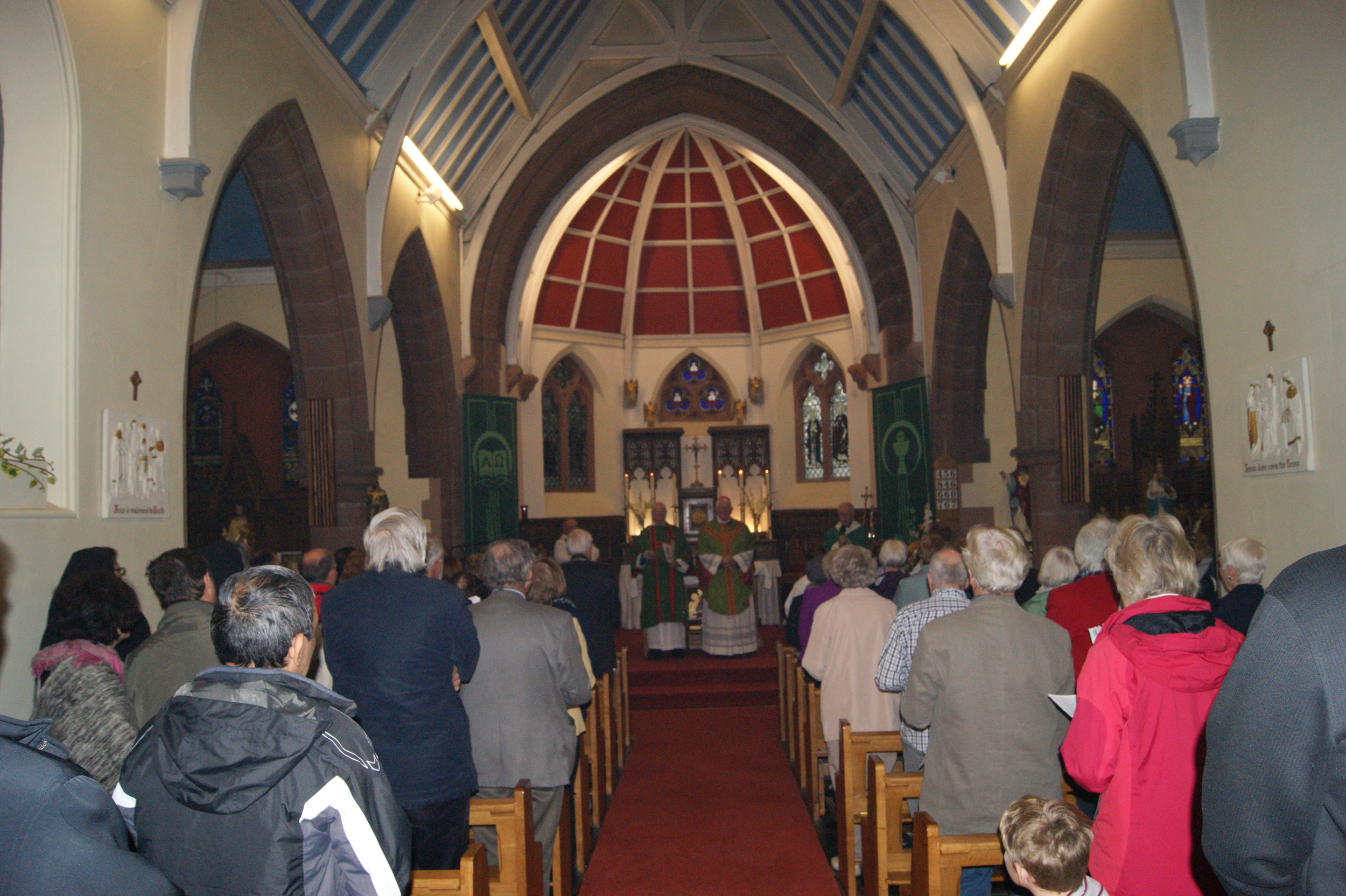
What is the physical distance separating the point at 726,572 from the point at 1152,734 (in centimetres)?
758

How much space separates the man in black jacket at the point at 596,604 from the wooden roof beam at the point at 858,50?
20.2 ft

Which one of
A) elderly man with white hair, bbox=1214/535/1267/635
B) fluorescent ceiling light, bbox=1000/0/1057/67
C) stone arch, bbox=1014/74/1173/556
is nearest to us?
elderly man with white hair, bbox=1214/535/1267/635

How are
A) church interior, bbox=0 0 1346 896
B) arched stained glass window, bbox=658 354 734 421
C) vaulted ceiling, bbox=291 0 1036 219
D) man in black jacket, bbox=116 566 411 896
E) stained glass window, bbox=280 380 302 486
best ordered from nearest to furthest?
man in black jacket, bbox=116 566 411 896 → church interior, bbox=0 0 1346 896 → vaulted ceiling, bbox=291 0 1036 219 → stained glass window, bbox=280 380 302 486 → arched stained glass window, bbox=658 354 734 421

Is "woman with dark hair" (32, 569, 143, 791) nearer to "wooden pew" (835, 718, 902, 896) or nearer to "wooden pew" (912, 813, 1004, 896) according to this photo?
"wooden pew" (912, 813, 1004, 896)

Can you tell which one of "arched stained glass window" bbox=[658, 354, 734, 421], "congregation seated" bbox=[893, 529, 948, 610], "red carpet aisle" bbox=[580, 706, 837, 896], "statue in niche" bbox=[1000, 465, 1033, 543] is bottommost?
"red carpet aisle" bbox=[580, 706, 837, 896]

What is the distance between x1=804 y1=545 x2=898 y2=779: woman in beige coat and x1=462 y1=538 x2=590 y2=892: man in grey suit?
5.14 feet

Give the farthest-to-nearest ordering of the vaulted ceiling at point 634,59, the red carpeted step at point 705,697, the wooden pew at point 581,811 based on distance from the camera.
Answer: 1. the red carpeted step at point 705,697
2. the vaulted ceiling at point 634,59
3. the wooden pew at point 581,811

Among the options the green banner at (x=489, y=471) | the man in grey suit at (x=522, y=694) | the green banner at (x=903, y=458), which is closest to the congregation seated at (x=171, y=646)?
the man in grey suit at (x=522, y=694)

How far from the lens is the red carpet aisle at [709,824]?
199 inches

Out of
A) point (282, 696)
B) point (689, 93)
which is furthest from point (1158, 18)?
point (689, 93)

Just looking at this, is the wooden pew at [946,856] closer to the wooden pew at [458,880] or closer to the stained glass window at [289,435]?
→ the wooden pew at [458,880]

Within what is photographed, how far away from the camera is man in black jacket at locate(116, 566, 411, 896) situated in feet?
5.99

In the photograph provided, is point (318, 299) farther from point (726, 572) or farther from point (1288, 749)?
point (1288, 749)

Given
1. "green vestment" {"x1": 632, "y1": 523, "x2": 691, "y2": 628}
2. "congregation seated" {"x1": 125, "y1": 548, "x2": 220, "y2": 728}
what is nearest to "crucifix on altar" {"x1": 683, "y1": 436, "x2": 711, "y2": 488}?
"green vestment" {"x1": 632, "y1": 523, "x2": 691, "y2": 628}
